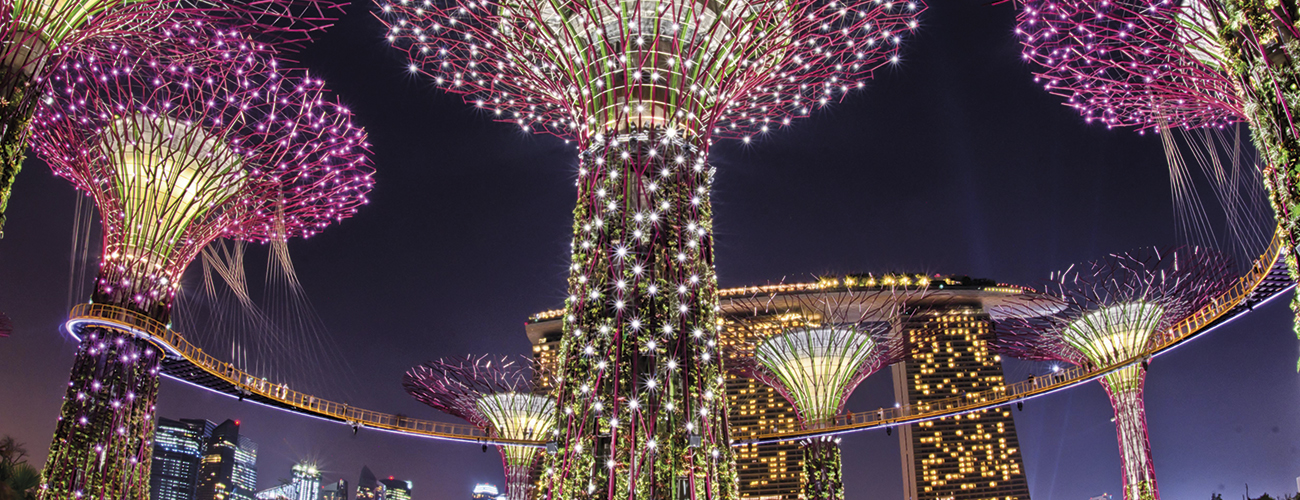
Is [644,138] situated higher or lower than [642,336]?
higher

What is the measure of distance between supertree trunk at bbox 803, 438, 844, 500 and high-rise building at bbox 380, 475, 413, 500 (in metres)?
175

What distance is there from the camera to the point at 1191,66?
44.0 ft

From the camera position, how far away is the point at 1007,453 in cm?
7688

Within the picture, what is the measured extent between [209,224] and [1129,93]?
21.8 metres

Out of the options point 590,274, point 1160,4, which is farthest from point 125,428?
point 1160,4

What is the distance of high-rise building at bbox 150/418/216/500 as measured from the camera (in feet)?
414

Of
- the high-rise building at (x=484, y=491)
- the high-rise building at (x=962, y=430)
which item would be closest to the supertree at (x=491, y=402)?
the high-rise building at (x=962, y=430)

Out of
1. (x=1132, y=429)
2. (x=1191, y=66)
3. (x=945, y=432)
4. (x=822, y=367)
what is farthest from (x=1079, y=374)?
(x=945, y=432)

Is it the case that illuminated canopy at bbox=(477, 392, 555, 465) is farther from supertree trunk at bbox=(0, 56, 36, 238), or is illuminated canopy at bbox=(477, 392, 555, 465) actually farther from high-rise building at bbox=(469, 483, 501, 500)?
high-rise building at bbox=(469, 483, 501, 500)

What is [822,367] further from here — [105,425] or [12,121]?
[12,121]

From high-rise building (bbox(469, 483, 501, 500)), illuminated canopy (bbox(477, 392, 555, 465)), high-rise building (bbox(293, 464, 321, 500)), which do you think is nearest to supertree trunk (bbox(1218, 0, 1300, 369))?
illuminated canopy (bbox(477, 392, 555, 465))

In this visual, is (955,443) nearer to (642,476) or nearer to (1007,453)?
(1007,453)

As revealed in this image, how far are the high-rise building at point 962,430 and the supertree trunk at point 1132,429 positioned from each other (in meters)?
47.0

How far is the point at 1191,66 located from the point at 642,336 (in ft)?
33.4
